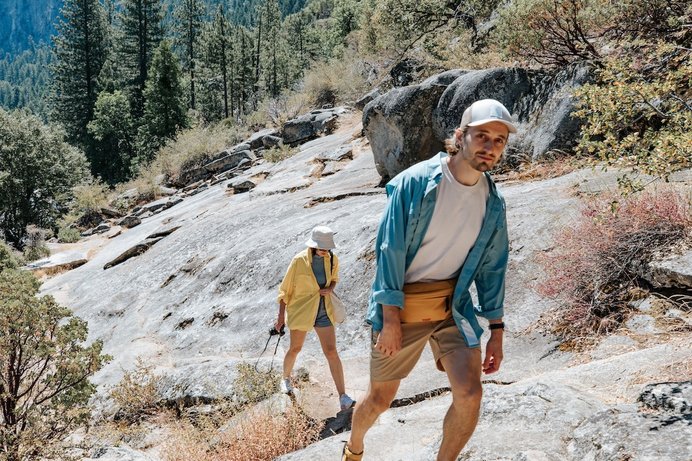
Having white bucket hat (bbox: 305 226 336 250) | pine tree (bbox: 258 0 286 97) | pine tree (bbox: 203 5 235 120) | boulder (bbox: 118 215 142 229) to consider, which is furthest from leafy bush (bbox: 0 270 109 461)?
pine tree (bbox: 203 5 235 120)

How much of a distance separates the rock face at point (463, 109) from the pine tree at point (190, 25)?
138 ft

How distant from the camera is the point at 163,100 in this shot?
1383 inches

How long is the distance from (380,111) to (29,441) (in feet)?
24.6

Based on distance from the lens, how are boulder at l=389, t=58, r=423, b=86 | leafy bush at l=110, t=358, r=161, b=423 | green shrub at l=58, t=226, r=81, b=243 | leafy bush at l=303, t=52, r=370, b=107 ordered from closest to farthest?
leafy bush at l=110, t=358, r=161, b=423
boulder at l=389, t=58, r=423, b=86
green shrub at l=58, t=226, r=81, b=243
leafy bush at l=303, t=52, r=370, b=107

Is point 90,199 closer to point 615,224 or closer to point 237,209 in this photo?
point 237,209

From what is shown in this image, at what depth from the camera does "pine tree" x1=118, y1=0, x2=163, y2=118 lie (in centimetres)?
4197

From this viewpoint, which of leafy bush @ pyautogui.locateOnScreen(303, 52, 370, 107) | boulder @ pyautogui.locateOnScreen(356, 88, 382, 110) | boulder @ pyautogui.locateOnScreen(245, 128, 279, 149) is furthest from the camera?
boulder @ pyautogui.locateOnScreen(245, 128, 279, 149)

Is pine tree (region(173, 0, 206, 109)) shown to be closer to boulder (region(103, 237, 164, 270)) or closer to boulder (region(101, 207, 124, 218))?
boulder (region(101, 207, 124, 218))

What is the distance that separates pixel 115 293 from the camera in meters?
9.70

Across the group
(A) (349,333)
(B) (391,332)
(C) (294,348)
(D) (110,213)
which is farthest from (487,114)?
(D) (110,213)

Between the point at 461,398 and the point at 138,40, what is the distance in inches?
1798

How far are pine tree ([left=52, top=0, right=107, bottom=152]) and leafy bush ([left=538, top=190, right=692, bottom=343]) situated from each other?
138 feet

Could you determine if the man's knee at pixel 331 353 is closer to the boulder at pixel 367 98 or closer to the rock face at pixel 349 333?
the rock face at pixel 349 333

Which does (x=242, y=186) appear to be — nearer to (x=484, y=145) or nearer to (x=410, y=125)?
(x=410, y=125)
